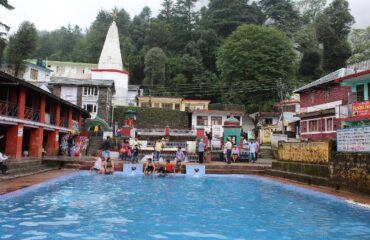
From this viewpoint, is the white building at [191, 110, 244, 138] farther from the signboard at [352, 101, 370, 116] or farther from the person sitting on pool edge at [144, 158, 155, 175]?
the person sitting on pool edge at [144, 158, 155, 175]

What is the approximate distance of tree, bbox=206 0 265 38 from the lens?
247 ft

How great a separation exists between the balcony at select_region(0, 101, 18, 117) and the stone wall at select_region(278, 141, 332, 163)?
52.5 feet

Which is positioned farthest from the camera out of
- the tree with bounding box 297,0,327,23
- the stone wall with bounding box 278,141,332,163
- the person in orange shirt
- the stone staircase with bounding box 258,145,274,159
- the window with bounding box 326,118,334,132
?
the tree with bounding box 297,0,327,23

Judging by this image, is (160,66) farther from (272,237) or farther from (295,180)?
(272,237)

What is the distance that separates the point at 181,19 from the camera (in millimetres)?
83688

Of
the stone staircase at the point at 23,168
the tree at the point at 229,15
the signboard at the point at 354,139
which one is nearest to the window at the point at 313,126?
the signboard at the point at 354,139

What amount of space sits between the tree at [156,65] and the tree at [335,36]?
88.6 ft

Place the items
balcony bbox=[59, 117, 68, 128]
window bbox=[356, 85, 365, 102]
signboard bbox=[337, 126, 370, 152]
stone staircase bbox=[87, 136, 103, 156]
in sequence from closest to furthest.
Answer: signboard bbox=[337, 126, 370, 152], window bbox=[356, 85, 365, 102], balcony bbox=[59, 117, 68, 128], stone staircase bbox=[87, 136, 103, 156]

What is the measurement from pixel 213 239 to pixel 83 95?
4357cm

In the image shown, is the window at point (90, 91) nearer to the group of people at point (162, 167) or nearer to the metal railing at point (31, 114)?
the metal railing at point (31, 114)

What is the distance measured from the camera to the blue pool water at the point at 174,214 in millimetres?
8023

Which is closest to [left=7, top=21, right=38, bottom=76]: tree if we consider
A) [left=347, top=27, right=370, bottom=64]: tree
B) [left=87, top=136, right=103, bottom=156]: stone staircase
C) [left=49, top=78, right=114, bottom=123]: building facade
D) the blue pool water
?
[left=49, top=78, right=114, bottom=123]: building facade

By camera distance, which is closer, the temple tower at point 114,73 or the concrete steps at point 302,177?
the concrete steps at point 302,177

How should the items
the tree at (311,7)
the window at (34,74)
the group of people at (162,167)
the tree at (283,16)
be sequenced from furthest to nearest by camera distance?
the tree at (311,7) → the tree at (283,16) → the window at (34,74) → the group of people at (162,167)
